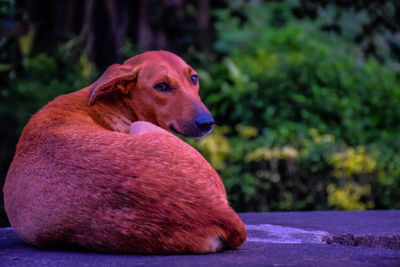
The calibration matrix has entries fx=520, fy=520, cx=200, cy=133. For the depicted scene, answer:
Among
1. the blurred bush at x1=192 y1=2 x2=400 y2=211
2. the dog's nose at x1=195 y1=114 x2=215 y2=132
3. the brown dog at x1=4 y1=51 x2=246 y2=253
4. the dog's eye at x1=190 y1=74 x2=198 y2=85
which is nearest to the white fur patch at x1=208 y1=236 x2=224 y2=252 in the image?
the brown dog at x1=4 y1=51 x2=246 y2=253

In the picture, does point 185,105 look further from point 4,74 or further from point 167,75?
point 4,74

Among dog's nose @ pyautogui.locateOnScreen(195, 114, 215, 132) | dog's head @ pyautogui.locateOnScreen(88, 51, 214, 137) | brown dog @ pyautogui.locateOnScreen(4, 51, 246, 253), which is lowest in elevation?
brown dog @ pyautogui.locateOnScreen(4, 51, 246, 253)

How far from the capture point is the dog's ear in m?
3.89

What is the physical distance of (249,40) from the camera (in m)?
13.7

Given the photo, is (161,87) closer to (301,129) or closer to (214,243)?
(214,243)

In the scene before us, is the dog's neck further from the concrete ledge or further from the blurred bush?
the blurred bush

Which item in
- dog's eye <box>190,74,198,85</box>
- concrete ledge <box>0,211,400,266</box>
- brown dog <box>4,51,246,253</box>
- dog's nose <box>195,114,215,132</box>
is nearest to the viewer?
concrete ledge <box>0,211,400,266</box>

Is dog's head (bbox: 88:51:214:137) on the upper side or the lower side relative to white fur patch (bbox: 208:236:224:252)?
upper

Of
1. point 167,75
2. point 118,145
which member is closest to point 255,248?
point 118,145

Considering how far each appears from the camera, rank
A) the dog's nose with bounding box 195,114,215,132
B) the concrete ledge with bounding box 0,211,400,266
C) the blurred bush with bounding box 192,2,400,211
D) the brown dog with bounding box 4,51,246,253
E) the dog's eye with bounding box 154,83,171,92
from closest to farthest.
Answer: the concrete ledge with bounding box 0,211,400,266, the brown dog with bounding box 4,51,246,253, the dog's nose with bounding box 195,114,215,132, the dog's eye with bounding box 154,83,171,92, the blurred bush with bounding box 192,2,400,211

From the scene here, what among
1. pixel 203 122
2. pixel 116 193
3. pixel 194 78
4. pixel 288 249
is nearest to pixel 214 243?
pixel 288 249

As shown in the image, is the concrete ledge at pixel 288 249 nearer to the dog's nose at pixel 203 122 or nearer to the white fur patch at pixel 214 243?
the white fur patch at pixel 214 243

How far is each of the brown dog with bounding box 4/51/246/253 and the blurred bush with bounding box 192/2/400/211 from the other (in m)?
A: 3.03

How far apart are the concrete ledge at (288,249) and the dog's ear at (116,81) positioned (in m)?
1.22
